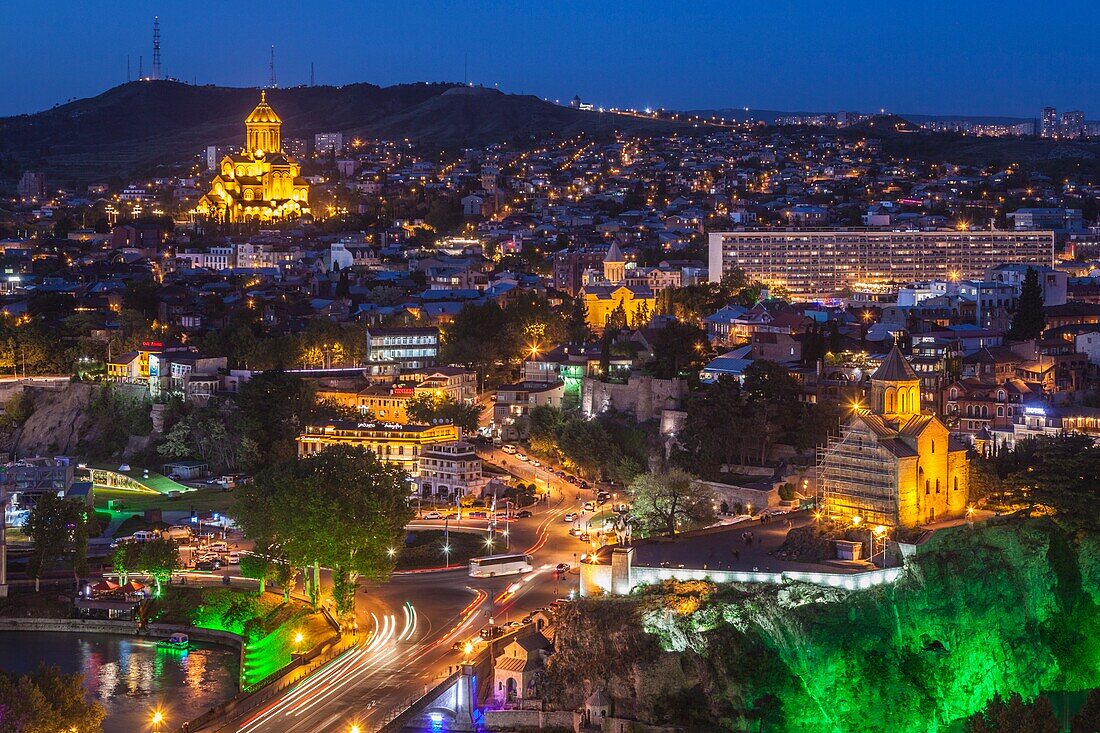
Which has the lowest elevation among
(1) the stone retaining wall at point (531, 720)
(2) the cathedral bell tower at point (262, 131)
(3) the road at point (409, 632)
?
(1) the stone retaining wall at point (531, 720)

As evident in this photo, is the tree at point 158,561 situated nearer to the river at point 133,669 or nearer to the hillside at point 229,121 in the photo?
the river at point 133,669

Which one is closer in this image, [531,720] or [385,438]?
[531,720]

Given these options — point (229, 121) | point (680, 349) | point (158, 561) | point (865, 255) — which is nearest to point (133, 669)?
point (158, 561)

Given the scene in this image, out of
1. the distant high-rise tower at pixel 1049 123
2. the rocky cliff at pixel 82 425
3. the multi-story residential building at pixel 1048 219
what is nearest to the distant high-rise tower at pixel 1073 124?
the distant high-rise tower at pixel 1049 123

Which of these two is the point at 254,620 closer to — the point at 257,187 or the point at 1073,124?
the point at 257,187

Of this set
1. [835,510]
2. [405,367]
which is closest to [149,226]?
[405,367]

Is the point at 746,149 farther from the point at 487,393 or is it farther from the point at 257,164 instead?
the point at 487,393

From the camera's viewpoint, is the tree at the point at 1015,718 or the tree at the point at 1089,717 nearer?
the tree at the point at 1015,718
